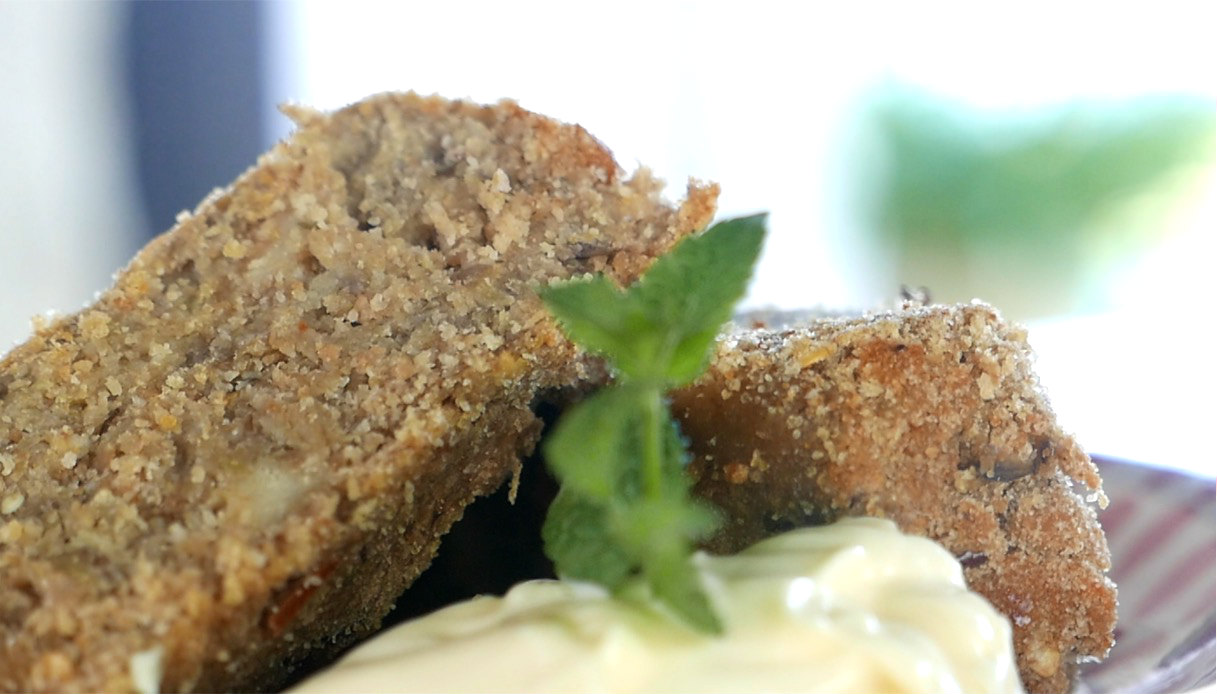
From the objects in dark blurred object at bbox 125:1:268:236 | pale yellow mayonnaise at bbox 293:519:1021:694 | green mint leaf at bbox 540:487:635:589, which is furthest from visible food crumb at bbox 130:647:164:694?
dark blurred object at bbox 125:1:268:236

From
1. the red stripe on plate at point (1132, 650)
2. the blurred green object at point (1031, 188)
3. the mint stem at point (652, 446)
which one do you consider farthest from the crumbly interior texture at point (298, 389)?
the blurred green object at point (1031, 188)

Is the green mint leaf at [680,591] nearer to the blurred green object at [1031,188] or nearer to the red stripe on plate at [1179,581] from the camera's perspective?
Answer: the red stripe on plate at [1179,581]

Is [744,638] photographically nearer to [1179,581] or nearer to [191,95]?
[1179,581]

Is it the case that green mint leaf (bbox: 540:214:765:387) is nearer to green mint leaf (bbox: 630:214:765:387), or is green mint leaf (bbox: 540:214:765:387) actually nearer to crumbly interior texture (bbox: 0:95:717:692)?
green mint leaf (bbox: 630:214:765:387)

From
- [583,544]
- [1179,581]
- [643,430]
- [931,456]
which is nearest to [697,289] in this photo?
[643,430]

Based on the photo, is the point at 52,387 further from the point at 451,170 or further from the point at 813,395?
the point at 813,395

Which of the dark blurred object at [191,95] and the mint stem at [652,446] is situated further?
the dark blurred object at [191,95]
